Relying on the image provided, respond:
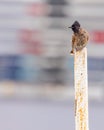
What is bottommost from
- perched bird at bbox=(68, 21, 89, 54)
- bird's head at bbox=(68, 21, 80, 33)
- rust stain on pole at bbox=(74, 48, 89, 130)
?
rust stain on pole at bbox=(74, 48, 89, 130)

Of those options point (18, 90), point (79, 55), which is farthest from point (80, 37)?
point (18, 90)

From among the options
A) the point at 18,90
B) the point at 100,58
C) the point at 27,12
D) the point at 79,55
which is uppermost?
the point at 27,12

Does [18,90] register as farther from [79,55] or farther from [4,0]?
[79,55]

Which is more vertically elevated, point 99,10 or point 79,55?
point 99,10

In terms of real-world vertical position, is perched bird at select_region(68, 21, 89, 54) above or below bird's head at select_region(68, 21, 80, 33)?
below

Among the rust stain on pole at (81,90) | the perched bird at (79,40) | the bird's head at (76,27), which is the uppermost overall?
the bird's head at (76,27)

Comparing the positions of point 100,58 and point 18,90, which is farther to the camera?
point 100,58

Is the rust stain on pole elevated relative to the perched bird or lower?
lower

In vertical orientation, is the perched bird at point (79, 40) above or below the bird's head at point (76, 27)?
below

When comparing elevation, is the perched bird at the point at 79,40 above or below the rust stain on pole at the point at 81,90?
above

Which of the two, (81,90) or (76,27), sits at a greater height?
(76,27)

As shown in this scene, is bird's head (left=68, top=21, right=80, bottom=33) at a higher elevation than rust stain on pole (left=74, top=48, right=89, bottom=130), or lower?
higher
